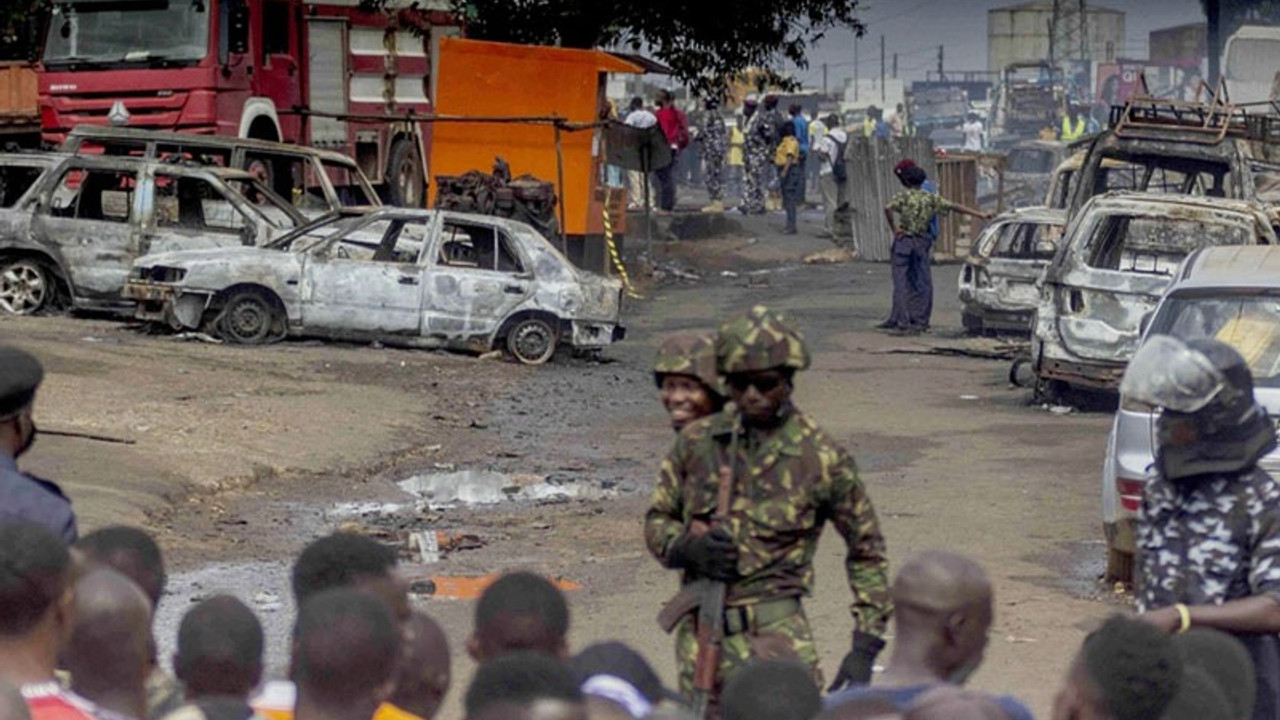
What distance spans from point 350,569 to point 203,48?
1916cm

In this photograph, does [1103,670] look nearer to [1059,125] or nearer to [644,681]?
[644,681]

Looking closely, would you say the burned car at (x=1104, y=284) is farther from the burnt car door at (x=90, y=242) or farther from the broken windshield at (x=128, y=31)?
the broken windshield at (x=128, y=31)

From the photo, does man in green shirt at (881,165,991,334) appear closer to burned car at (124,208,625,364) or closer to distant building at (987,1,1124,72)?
burned car at (124,208,625,364)

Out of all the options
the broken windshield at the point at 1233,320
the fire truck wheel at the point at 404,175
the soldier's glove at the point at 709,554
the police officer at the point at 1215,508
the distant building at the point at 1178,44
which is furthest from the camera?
the distant building at the point at 1178,44

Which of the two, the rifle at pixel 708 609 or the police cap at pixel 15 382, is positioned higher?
the police cap at pixel 15 382

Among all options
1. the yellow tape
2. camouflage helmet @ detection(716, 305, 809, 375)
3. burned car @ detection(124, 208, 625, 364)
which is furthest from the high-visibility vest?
camouflage helmet @ detection(716, 305, 809, 375)

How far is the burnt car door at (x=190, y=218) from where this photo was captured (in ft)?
62.6

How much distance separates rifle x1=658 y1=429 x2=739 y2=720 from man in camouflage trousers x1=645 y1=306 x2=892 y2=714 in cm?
1

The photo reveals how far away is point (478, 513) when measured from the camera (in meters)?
12.2

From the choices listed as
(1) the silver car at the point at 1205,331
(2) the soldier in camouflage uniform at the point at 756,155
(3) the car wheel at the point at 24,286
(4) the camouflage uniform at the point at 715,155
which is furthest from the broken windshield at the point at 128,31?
(4) the camouflage uniform at the point at 715,155

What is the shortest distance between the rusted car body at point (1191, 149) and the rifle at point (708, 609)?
48.1ft

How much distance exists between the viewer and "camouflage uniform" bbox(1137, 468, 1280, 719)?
4.88 metres

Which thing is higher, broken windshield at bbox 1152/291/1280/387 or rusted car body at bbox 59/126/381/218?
rusted car body at bbox 59/126/381/218

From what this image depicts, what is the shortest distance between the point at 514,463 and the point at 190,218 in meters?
6.57
